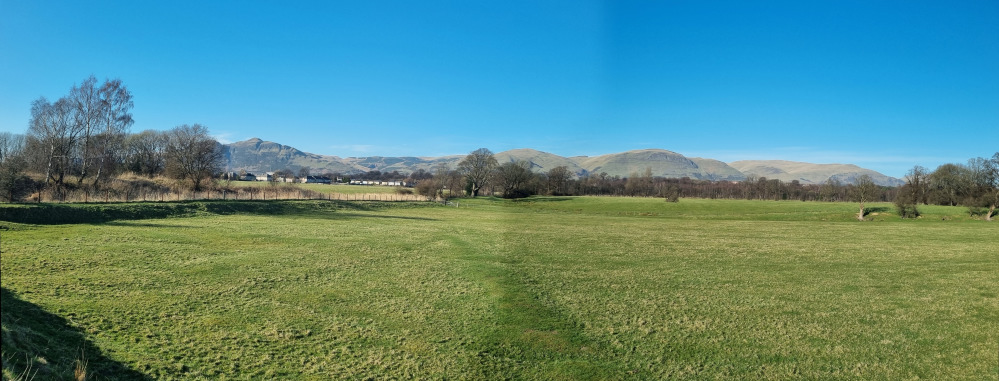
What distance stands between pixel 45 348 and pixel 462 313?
534cm

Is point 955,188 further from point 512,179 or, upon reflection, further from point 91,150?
point 91,150

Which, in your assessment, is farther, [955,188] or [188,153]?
[955,188]

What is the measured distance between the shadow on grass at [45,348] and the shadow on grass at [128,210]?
47.2ft

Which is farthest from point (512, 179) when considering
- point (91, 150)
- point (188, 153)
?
point (91, 150)

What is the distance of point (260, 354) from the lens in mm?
6062

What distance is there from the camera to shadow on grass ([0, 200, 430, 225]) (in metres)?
17.1

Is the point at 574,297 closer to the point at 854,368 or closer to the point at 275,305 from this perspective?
the point at 854,368

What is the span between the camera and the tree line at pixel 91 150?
71.7ft

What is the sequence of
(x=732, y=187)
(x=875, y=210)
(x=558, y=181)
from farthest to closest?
(x=732, y=187) < (x=558, y=181) < (x=875, y=210)

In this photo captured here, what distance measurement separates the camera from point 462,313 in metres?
8.34

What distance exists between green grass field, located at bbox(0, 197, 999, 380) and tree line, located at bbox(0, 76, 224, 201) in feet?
33.0

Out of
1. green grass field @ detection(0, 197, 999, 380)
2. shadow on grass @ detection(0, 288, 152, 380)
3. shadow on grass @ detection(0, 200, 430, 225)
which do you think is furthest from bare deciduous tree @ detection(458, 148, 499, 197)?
shadow on grass @ detection(0, 288, 152, 380)

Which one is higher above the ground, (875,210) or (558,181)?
(558,181)

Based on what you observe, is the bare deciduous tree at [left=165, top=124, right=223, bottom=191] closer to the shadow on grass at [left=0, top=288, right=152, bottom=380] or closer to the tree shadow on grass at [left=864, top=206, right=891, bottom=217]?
the shadow on grass at [left=0, top=288, right=152, bottom=380]
